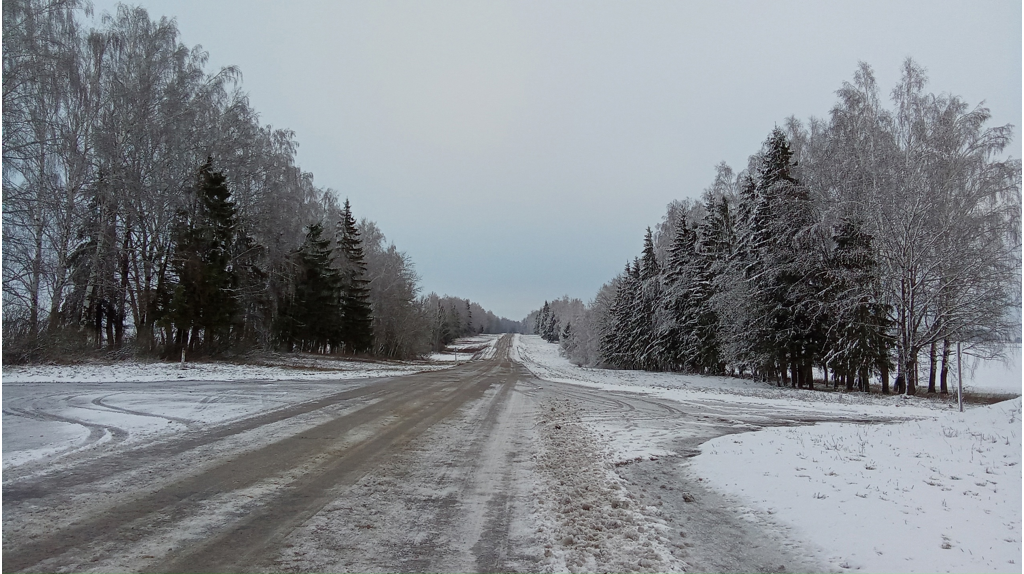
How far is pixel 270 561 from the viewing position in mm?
3623

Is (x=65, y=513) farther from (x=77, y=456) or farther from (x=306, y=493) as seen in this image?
(x=77, y=456)

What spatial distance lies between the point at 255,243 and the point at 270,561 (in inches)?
1076

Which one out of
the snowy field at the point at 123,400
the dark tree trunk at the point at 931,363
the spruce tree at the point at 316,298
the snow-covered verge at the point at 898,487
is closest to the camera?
the snow-covered verge at the point at 898,487

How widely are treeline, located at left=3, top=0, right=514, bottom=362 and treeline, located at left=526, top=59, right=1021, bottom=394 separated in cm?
2393

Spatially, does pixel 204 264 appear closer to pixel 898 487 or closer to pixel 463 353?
pixel 898 487

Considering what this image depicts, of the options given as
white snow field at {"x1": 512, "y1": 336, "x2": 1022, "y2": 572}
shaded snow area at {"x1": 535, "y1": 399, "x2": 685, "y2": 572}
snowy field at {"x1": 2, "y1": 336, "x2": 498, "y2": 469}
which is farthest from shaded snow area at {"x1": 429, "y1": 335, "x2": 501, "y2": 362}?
shaded snow area at {"x1": 535, "y1": 399, "x2": 685, "y2": 572}

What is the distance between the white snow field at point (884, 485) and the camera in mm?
4004

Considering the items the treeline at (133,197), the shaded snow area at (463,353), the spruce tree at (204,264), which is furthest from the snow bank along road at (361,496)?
the shaded snow area at (463,353)

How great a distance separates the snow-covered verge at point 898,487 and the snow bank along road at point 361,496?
1.17ft

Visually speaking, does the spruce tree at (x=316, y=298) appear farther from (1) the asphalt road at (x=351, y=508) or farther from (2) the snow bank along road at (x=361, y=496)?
(1) the asphalt road at (x=351, y=508)

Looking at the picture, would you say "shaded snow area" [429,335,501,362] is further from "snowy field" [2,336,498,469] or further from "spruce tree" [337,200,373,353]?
"snowy field" [2,336,498,469]

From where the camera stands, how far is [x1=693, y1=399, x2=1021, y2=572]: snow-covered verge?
3984 mm

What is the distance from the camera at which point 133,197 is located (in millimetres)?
21188

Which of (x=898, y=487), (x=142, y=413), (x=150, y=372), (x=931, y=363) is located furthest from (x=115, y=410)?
(x=931, y=363)
